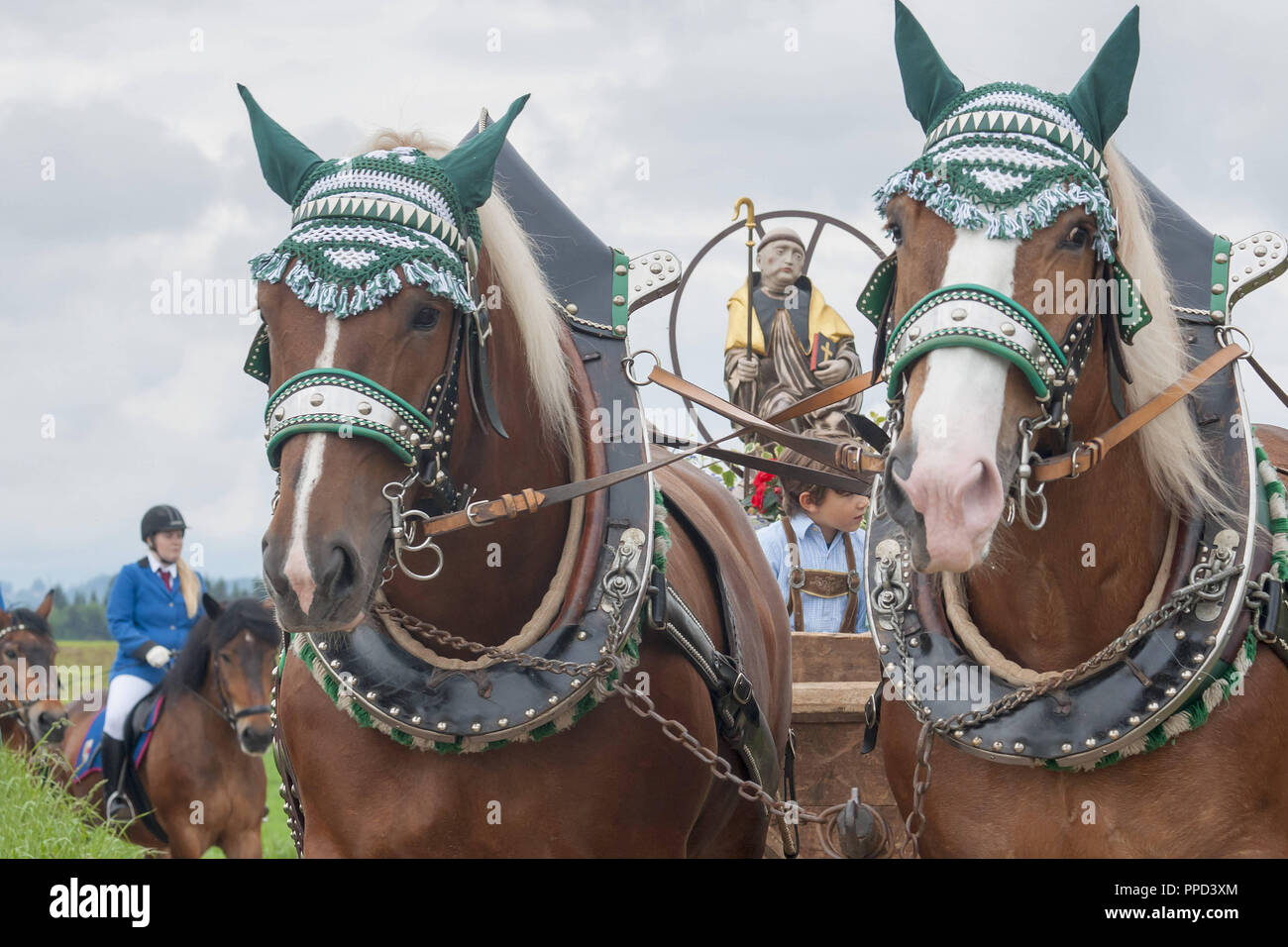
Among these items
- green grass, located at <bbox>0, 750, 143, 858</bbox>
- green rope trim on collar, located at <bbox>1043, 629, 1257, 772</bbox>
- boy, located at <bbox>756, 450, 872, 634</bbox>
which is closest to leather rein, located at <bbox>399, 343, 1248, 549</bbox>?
green rope trim on collar, located at <bbox>1043, 629, 1257, 772</bbox>

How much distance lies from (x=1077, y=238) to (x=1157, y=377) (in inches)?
16.9

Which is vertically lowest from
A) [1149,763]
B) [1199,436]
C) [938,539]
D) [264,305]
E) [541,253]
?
[1149,763]

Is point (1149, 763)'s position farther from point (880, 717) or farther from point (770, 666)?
point (770, 666)

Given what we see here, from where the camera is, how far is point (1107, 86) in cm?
264

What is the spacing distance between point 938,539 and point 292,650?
169cm

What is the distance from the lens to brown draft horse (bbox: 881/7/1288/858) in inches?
96.6

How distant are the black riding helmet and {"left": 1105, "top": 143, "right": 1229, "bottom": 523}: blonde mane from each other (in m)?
8.41

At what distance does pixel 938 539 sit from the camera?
7.45 feet

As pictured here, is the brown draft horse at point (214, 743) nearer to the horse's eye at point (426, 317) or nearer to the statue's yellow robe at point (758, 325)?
the statue's yellow robe at point (758, 325)

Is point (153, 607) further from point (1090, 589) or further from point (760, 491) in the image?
point (1090, 589)

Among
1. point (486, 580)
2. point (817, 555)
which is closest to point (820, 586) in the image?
point (817, 555)

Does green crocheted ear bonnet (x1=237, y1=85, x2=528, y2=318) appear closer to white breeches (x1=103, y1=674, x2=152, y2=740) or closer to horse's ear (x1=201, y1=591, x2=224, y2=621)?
horse's ear (x1=201, y1=591, x2=224, y2=621)

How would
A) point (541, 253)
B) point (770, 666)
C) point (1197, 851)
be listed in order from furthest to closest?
point (770, 666)
point (541, 253)
point (1197, 851)
